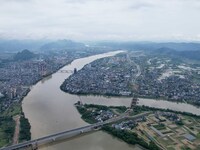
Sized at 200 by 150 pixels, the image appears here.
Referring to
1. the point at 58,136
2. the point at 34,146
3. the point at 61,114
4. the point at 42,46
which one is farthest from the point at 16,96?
the point at 42,46

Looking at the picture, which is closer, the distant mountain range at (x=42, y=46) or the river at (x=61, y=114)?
the river at (x=61, y=114)

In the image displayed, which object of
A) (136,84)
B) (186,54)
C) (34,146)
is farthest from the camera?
(186,54)

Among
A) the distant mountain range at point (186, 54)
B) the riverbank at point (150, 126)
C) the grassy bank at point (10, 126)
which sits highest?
the distant mountain range at point (186, 54)

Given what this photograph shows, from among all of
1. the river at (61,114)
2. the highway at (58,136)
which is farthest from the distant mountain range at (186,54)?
the highway at (58,136)

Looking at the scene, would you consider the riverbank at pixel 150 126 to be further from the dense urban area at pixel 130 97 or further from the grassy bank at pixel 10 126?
the grassy bank at pixel 10 126

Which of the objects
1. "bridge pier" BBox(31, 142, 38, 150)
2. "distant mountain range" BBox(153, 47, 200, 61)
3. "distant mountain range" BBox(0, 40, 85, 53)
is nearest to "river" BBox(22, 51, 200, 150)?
"bridge pier" BBox(31, 142, 38, 150)

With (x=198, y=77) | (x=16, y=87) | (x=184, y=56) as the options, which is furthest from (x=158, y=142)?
(x=184, y=56)

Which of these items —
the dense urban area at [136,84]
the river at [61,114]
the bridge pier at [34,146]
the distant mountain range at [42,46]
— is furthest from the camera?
the distant mountain range at [42,46]

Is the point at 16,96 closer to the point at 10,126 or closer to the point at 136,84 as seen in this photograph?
the point at 10,126
